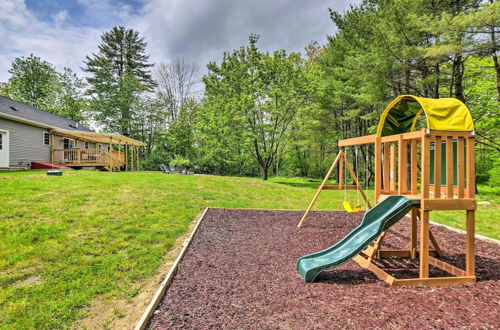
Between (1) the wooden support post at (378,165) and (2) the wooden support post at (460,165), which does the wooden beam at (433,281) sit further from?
(1) the wooden support post at (378,165)

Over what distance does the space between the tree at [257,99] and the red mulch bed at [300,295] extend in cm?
1170

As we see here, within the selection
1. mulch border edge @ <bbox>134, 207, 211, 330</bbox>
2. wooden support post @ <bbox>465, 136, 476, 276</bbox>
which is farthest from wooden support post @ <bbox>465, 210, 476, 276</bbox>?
mulch border edge @ <bbox>134, 207, 211, 330</bbox>

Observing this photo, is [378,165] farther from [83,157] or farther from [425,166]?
[83,157]

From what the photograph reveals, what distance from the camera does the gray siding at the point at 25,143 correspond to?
523 inches

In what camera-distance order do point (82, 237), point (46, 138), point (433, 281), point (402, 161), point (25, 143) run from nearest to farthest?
1. point (433, 281)
2. point (402, 161)
3. point (82, 237)
4. point (25, 143)
5. point (46, 138)

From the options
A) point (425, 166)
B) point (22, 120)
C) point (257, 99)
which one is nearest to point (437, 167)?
point (425, 166)

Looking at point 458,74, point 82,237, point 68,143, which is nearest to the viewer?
point 82,237

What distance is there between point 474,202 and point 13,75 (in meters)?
41.2

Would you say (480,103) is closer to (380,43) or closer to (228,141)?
(380,43)

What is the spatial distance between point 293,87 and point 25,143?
54.0 ft

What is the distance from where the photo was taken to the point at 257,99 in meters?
15.9

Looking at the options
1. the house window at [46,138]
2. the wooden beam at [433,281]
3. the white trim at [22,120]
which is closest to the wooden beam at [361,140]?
the wooden beam at [433,281]

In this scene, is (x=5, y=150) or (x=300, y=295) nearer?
(x=300, y=295)

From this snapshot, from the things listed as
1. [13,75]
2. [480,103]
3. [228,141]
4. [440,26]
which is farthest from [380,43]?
[13,75]
